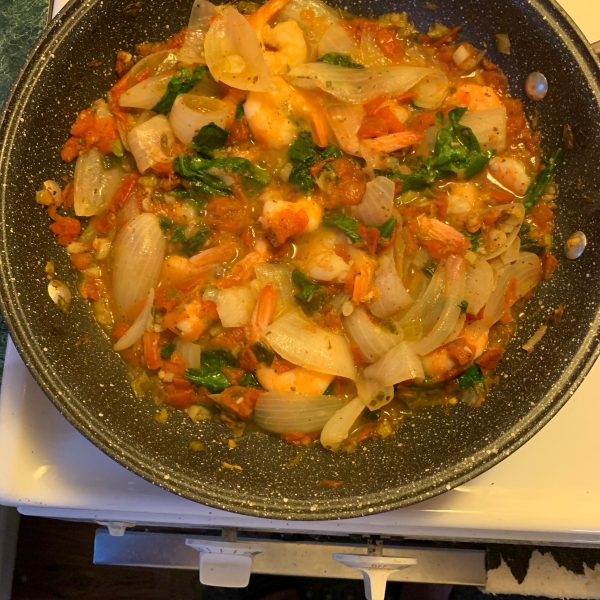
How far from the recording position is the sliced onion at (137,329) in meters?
1.87

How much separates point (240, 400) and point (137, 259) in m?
0.60

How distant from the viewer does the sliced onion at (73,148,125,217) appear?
1.91m

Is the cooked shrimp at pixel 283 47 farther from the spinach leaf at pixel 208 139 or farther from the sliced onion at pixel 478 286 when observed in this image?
the sliced onion at pixel 478 286

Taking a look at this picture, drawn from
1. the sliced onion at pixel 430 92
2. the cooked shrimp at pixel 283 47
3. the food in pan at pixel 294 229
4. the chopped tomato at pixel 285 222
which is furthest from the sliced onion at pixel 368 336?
the cooked shrimp at pixel 283 47

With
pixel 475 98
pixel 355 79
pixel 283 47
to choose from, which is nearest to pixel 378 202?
pixel 355 79

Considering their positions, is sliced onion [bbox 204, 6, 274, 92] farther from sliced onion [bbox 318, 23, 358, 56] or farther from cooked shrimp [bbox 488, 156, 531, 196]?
cooked shrimp [bbox 488, 156, 531, 196]

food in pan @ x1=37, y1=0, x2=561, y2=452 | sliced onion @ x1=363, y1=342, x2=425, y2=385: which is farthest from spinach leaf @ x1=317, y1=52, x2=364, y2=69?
sliced onion @ x1=363, y1=342, x2=425, y2=385

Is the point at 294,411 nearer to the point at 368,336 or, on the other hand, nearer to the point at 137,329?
the point at 368,336

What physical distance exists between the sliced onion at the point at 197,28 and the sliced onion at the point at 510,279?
1.34 meters

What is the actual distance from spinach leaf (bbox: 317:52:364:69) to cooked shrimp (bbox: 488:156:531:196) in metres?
0.61

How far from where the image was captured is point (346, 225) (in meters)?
1.89

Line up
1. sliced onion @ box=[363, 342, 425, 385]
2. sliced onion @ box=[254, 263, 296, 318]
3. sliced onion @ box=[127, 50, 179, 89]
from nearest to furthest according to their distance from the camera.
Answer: sliced onion @ box=[363, 342, 425, 385], sliced onion @ box=[254, 263, 296, 318], sliced onion @ box=[127, 50, 179, 89]

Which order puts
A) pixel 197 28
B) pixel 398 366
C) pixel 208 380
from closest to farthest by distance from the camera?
1. pixel 398 366
2. pixel 208 380
3. pixel 197 28

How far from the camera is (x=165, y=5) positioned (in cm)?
199
